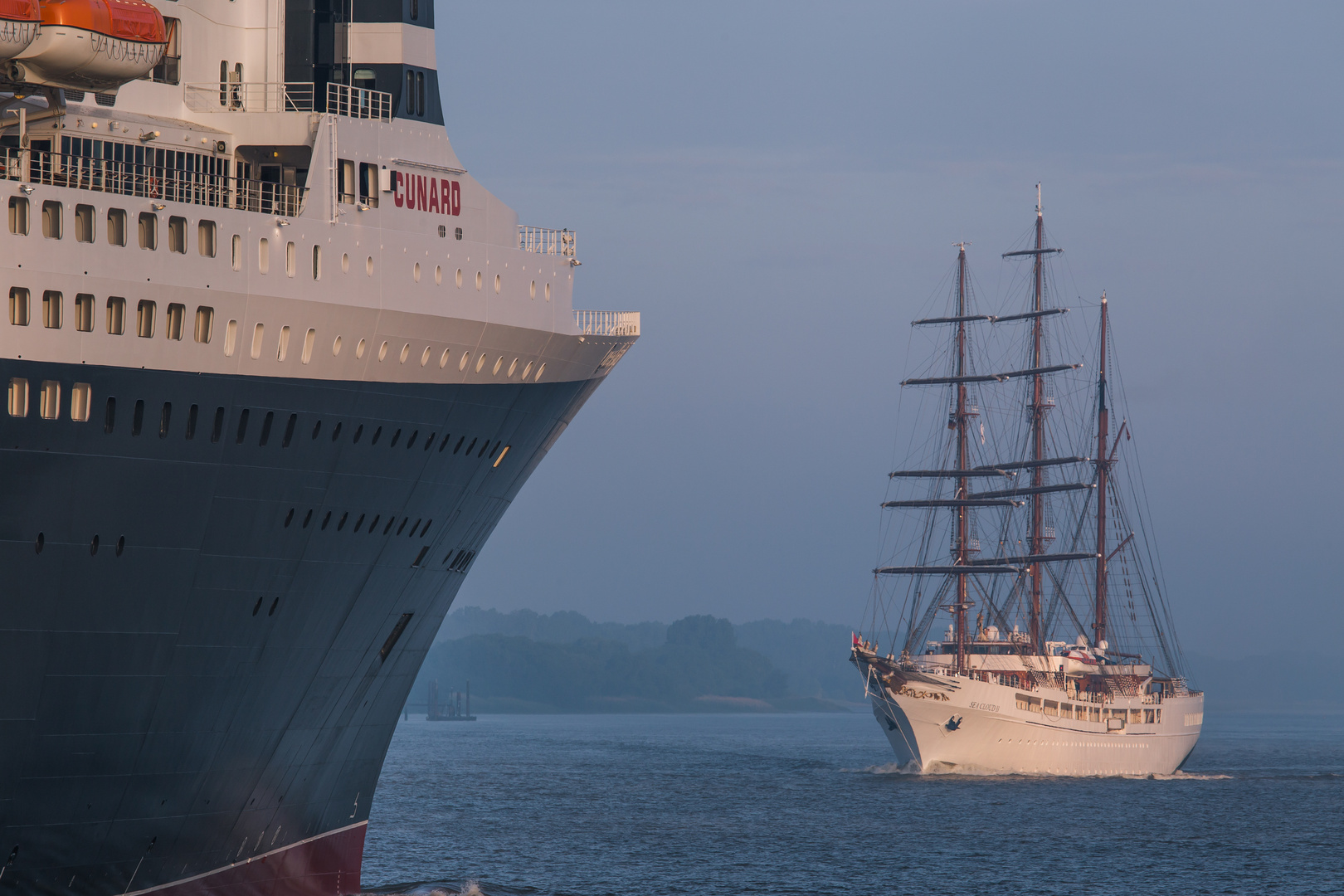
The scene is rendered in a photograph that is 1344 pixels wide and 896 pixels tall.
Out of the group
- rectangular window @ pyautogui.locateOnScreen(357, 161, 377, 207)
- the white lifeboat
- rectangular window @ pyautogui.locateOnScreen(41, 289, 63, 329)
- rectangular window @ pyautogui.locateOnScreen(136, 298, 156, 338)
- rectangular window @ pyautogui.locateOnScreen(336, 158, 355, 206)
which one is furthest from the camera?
rectangular window @ pyautogui.locateOnScreen(357, 161, 377, 207)

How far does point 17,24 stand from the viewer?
1022 inches

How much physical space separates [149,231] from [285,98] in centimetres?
653

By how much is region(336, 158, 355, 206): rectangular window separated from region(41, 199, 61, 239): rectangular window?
637 centimetres

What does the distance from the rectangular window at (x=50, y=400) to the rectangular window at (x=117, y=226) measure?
267 centimetres

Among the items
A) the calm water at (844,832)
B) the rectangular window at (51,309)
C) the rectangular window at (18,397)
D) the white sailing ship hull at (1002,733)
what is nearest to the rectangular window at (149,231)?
the rectangular window at (51,309)

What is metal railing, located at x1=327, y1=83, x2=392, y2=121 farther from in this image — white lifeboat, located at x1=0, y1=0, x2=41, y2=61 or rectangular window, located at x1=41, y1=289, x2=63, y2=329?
rectangular window, located at x1=41, y1=289, x2=63, y2=329

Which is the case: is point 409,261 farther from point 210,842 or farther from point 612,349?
point 210,842

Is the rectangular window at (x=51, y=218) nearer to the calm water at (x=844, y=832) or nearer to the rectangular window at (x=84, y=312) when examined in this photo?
the rectangular window at (x=84, y=312)

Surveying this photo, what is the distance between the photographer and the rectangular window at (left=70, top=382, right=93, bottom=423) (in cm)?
2669

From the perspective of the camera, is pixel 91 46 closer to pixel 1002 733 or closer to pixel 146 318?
pixel 146 318

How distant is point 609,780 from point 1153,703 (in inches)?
1629

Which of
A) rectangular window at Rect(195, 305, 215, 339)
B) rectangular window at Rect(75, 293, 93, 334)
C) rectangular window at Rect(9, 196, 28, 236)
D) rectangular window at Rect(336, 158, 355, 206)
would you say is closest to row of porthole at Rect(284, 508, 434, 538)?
rectangular window at Rect(195, 305, 215, 339)

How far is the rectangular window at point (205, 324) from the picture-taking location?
28266 millimetres

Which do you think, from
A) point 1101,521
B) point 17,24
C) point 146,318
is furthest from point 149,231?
point 1101,521
